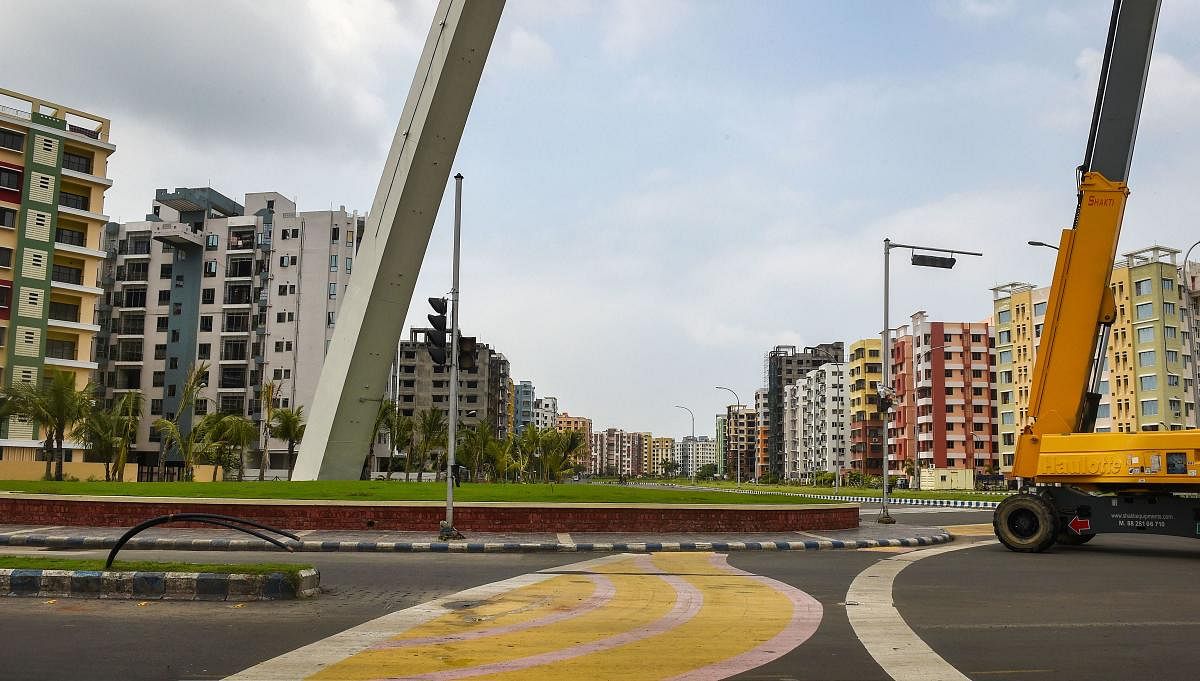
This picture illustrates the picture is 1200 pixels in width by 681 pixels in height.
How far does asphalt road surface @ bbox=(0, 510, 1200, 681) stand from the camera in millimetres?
7160

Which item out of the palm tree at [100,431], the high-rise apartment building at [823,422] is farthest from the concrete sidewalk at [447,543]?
the high-rise apartment building at [823,422]

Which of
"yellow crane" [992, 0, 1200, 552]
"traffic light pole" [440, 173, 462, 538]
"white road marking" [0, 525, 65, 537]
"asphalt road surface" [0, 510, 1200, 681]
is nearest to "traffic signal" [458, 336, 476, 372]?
"traffic light pole" [440, 173, 462, 538]

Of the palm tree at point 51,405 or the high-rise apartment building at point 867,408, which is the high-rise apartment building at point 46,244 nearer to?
the palm tree at point 51,405

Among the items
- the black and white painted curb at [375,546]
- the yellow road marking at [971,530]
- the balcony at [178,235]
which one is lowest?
the yellow road marking at [971,530]

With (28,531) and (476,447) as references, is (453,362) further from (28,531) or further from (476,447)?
(476,447)

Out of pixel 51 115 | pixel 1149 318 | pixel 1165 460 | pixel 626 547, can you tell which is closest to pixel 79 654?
pixel 626 547

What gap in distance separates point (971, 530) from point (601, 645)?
21.1 meters

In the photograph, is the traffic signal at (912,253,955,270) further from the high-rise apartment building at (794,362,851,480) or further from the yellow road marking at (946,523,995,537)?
the high-rise apartment building at (794,362,851,480)

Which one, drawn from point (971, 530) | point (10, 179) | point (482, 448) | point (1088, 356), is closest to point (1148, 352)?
point (482, 448)

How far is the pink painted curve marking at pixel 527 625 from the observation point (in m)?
8.05

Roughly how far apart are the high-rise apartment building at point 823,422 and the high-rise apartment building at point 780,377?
59.7 ft

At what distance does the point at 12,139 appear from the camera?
2352 inches

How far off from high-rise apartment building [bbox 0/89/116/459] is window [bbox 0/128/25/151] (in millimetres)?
56

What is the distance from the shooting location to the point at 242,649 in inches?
302
